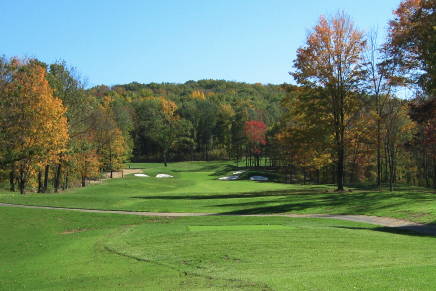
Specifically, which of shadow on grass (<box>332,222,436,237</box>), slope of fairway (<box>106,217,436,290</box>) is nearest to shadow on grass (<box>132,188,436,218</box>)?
shadow on grass (<box>332,222,436,237</box>)

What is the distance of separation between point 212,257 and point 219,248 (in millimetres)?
1291

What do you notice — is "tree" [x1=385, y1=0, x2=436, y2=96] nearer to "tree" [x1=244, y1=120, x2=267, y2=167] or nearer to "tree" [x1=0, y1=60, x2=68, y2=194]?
"tree" [x1=0, y1=60, x2=68, y2=194]

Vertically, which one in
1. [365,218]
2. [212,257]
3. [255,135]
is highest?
[255,135]

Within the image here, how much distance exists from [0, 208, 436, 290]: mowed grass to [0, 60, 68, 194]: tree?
16721mm

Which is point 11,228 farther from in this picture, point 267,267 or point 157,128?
point 157,128

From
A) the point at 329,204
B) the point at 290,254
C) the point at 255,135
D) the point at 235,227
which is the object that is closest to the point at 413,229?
the point at 235,227

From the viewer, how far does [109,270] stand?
41.7ft

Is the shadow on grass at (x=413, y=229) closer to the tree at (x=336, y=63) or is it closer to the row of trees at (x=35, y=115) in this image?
the tree at (x=336, y=63)

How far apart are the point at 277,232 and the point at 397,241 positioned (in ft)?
14.7

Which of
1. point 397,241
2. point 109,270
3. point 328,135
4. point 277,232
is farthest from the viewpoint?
point 328,135

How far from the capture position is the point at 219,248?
14695mm

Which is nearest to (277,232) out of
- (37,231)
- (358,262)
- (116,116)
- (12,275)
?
(358,262)

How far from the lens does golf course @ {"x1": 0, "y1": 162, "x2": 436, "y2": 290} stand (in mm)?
10117

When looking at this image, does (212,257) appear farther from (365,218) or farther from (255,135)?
(255,135)
